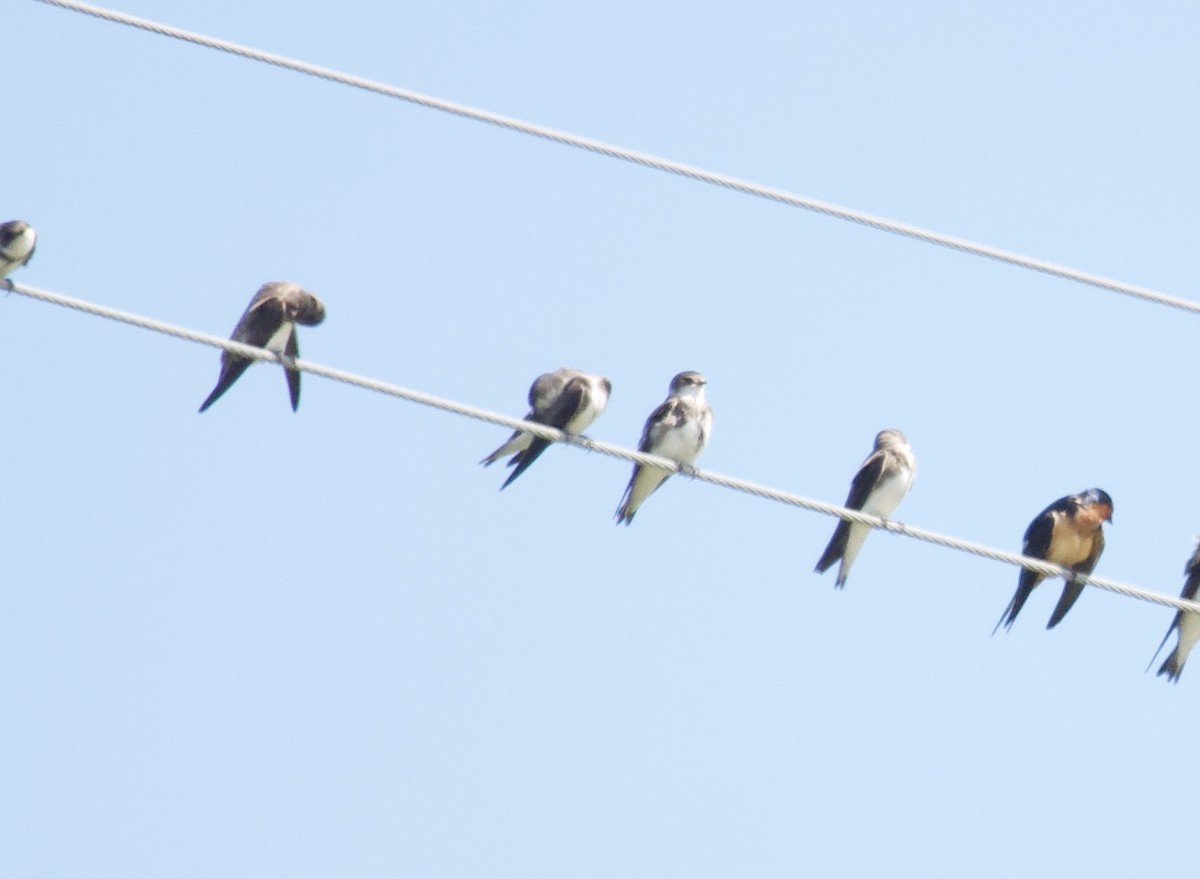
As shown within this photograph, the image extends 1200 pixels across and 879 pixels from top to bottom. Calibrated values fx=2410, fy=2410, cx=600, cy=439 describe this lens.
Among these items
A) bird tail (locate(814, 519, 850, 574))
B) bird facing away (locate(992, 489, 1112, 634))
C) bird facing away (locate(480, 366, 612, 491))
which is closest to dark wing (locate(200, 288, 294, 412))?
bird facing away (locate(480, 366, 612, 491))

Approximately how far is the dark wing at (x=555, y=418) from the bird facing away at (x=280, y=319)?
41.7 inches

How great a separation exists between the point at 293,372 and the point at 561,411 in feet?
4.13

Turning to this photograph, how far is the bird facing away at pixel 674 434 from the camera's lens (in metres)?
11.3

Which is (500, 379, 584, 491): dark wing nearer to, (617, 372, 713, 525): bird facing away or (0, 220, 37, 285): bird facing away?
(617, 372, 713, 525): bird facing away

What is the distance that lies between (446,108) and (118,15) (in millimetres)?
1159

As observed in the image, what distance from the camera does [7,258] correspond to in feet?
41.7

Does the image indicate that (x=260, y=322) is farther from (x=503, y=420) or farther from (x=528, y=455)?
(x=503, y=420)

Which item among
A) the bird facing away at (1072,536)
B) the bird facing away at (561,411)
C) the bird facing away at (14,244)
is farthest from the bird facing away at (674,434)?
the bird facing away at (14,244)

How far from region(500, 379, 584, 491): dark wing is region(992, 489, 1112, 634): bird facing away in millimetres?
2184

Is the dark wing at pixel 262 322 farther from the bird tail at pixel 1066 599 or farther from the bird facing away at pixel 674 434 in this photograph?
the bird tail at pixel 1066 599

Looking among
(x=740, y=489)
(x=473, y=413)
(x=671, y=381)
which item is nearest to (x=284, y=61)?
(x=473, y=413)

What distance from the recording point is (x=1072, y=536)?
11.0 meters

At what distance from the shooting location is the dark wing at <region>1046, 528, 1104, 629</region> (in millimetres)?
10828

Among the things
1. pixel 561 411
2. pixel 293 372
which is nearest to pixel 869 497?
pixel 561 411
